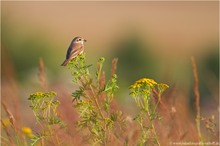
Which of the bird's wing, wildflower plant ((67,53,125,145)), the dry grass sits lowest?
the dry grass

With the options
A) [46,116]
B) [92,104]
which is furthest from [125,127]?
[46,116]

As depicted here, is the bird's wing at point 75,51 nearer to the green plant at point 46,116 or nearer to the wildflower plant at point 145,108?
the green plant at point 46,116

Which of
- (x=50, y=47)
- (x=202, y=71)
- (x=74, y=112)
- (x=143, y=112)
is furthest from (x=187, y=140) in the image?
(x=50, y=47)

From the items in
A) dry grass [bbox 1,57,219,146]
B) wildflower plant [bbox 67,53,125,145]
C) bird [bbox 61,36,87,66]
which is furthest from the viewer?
bird [bbox 61,36,87,66]

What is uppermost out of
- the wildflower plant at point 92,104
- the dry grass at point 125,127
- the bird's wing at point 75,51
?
the bird's wing at point 75,51

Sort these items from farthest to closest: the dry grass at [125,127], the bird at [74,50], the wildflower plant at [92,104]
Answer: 1. the bird at [74,50]
2. the dry grass at [125,127]
3. the wildflower plant at [92,104]

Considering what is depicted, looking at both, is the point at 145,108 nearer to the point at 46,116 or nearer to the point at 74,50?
the point at 46,116

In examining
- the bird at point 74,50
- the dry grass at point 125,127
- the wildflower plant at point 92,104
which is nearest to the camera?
the wildflower plant at point 92,104

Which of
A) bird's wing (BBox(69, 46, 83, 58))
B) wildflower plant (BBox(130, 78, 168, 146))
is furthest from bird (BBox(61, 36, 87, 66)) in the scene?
wildflower plant (BBox(130, 78, 168, 146))

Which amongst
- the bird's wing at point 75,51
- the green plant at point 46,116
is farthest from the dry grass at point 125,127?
the bird's wing at point 75,51

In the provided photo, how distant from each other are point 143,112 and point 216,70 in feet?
42.5

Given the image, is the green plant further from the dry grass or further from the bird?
the bird

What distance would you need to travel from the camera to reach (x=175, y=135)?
5176mm

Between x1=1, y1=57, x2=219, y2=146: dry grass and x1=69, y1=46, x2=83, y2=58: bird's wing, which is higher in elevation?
x1=69, y1=46, x2=83, y2=58: bird's wing
